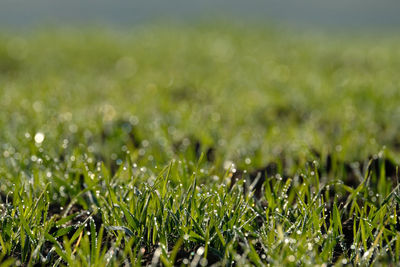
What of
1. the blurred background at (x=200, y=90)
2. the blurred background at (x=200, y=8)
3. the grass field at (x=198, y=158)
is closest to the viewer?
the grass field at (x=198, y=158)

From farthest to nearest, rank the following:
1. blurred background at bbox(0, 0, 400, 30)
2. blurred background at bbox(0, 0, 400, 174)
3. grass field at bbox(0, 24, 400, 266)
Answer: blurred background at bbox(0, 0, 400, 30), blurred background at bbox(0, 0, 400, 174), grass field at bbox(0, 24, 400, 266)

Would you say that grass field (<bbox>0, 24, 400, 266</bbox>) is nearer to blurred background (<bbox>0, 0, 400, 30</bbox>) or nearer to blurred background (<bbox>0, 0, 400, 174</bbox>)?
blurred background (<bbox>0, 0, 400, 174</bbox>)

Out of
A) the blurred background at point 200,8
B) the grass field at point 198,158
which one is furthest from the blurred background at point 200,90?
the blurred background at point 200,8

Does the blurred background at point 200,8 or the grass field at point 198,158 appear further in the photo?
the blurred background at point 200,8

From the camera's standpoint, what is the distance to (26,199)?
174 centimetres

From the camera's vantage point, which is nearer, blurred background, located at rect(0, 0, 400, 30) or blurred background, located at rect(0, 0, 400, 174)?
blurred background, located at rect(0, 0, 400, 174)

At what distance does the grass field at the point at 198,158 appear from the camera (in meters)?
1.60

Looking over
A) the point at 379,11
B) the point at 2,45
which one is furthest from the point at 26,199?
the point at 379,11

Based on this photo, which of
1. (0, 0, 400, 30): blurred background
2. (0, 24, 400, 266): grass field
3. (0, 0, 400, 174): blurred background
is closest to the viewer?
(0, 24, 400, 266): grass field

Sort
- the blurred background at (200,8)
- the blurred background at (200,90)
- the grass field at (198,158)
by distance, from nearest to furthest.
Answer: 1. the grass field at (198,158)
2. the blurred background at (200,90)
3. the blurred background at (200,8)

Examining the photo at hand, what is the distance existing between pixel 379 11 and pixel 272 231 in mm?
13094

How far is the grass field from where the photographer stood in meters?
1.60

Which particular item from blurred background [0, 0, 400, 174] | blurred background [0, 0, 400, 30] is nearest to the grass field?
blurred background [0, 0, 400, 174]

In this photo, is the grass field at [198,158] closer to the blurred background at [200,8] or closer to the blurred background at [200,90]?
the blurred background at [200,90]
